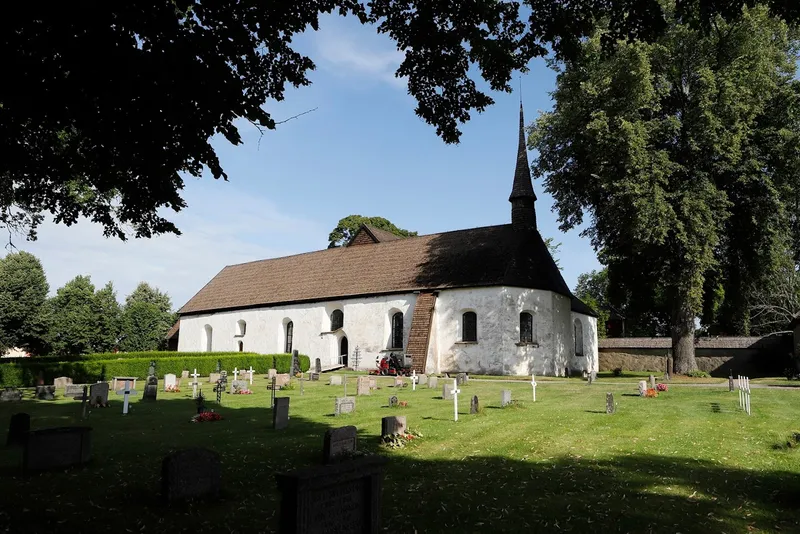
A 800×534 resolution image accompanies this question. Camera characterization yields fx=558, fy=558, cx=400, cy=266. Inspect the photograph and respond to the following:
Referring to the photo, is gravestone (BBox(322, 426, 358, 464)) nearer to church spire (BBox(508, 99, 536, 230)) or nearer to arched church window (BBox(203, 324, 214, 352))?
church spire (BBox(508, 99, 536, 230))

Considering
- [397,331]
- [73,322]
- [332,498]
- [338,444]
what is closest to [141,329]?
[73,322]

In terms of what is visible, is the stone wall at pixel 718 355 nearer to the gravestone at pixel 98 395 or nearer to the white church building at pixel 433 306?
the white church building at pixel 433 306

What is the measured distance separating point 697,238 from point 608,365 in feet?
63.5

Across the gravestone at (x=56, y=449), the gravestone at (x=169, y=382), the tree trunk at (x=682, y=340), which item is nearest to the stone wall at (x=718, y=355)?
the tree trunk at (x=682, y=340)

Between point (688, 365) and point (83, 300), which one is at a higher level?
point (83, 300)

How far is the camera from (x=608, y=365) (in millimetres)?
42656

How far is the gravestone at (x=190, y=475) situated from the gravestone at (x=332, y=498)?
2.49 meters

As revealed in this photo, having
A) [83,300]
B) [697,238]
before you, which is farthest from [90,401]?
[83,300]

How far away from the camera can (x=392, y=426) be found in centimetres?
1108

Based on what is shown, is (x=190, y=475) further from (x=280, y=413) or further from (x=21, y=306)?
(x=21, y=306)

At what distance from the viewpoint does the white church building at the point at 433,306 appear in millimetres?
32219

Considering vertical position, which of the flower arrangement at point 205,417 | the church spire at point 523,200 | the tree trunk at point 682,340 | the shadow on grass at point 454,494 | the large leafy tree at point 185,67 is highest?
the church spire at point 523,200

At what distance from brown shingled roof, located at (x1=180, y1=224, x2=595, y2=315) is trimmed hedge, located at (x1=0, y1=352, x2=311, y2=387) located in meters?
5.82

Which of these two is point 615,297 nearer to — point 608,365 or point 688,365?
point 688,365
